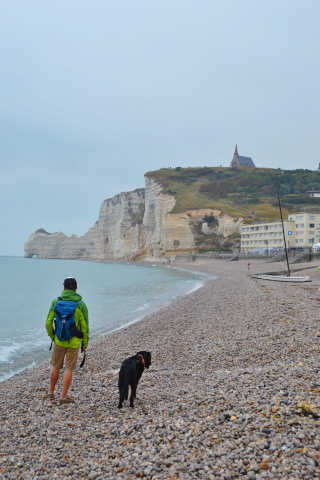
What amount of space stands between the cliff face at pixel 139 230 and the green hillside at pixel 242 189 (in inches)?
159

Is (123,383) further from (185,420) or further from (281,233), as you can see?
(281,233)

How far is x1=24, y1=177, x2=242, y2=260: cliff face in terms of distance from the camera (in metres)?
96.7

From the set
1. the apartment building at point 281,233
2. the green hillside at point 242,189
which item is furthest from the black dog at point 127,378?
the green hillside at point 242,189

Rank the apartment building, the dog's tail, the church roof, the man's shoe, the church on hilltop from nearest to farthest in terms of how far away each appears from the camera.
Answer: the dog's tail, the man's shoe, the apartment building, the church on hilltop, the church roof

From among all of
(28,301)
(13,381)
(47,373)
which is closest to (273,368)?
(47,373)

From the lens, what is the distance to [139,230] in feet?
385

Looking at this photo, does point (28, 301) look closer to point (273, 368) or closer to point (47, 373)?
point (47, 373)

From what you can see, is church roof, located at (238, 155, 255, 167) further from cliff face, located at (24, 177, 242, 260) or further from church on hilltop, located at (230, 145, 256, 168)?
cliff face, located at (24, 177, 242, 260)

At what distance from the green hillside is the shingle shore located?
81.9 meters

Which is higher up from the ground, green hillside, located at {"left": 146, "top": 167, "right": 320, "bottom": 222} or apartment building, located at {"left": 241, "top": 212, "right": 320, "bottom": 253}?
green hillside, located at {"left": 146, "top": 167, "right": 320, "bottom": 222}

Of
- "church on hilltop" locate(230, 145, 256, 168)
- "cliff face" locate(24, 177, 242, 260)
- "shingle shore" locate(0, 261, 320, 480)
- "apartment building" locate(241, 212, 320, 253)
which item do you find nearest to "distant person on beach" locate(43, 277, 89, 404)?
"shingle shore" locate(0, 261, 320, 480)

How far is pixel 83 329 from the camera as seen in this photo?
21.7ft

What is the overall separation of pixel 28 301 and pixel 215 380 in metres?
26.2

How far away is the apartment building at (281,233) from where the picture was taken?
236ft
